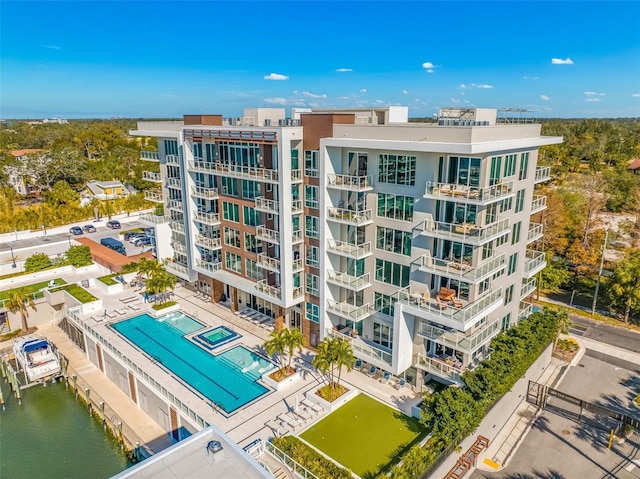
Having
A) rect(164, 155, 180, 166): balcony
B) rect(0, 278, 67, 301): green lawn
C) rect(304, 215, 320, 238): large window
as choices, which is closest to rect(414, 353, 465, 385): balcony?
rect(304, 215, 320, 238): large window

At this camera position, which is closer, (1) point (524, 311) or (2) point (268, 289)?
(1) point (524, 311)

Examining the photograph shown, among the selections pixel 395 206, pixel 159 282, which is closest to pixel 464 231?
pixel 395 206

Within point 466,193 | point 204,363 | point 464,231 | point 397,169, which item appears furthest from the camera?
point 204,363

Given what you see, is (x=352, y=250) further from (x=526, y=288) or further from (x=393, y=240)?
(x=526, y=288)

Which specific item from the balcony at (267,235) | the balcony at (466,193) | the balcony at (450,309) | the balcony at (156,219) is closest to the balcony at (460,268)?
the balcony at (450,309)

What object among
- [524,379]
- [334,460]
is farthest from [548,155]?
[334,460]

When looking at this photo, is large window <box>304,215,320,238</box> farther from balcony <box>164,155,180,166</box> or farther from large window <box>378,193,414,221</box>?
balcony <box>164,155,180,166</box>

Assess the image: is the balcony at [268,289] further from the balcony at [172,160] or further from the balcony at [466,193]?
the balcony at [172,160]
